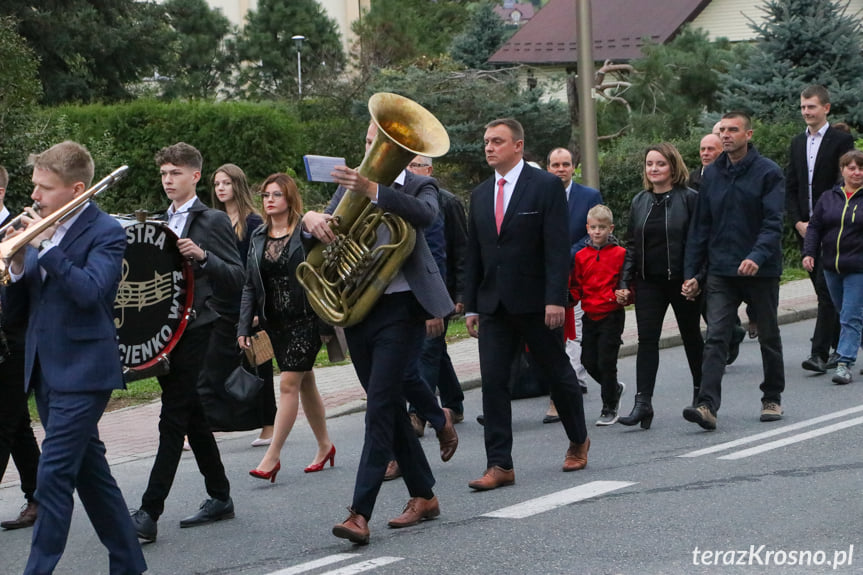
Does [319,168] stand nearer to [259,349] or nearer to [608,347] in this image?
[259,349]

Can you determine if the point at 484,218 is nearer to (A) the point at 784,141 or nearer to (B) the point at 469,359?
(B) the point at 469,359

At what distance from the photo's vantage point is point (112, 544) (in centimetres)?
571

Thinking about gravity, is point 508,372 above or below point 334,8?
below

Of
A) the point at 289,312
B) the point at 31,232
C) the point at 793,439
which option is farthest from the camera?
the point at 793,439

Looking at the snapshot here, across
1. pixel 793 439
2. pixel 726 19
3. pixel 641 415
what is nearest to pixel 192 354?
pixel 641 415

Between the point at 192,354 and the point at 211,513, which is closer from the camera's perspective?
the point at 192,354

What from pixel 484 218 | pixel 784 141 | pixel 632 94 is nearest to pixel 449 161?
pixel 632 94

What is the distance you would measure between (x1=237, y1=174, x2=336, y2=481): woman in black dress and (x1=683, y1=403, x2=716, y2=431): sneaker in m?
2.32

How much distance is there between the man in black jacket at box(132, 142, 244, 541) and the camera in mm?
6816

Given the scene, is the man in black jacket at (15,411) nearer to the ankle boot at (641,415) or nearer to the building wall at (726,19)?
the ankle boot at (641,415)

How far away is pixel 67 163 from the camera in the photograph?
5508 mm

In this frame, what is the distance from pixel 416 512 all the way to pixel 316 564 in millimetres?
779

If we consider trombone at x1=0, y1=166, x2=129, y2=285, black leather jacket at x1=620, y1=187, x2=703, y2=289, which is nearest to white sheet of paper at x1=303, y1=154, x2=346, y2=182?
trombone at x1=0, y1=166, x2=129, y2=285

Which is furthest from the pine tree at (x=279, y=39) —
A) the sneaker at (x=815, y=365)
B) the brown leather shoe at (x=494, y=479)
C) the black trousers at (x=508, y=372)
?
the brown leather shoe at (x=494, y=479)
